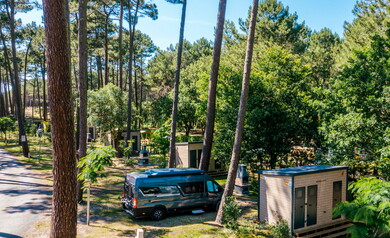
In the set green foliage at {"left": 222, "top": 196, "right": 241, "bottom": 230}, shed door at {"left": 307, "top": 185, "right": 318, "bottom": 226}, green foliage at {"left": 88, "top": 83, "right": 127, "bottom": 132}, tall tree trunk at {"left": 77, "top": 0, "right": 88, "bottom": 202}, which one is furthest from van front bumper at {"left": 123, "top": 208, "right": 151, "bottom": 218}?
green foliage at {"left": 88, "top": 83, "right": 127, "bottom": 132}

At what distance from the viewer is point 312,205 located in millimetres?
11336

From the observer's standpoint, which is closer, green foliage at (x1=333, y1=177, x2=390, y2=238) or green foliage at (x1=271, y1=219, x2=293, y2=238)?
green foliage at (x1=333, y1=177, x2=390, y2=238)

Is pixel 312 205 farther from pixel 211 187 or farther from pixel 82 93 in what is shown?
pixel 82 93

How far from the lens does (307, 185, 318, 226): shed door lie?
11.2 metres

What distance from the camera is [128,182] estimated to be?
12.8m

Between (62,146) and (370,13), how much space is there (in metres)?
29.7

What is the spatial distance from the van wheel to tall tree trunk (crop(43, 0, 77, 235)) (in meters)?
5.48

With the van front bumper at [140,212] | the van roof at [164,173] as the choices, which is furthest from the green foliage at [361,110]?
the van front bumper at [140,212]

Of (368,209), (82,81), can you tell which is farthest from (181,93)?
(368,209)

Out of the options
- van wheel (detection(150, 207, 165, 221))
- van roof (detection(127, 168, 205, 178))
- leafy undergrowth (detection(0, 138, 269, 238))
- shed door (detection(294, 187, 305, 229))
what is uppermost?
van roof (detection(127, 168, 205, 178))

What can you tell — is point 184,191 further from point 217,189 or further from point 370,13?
point 370,13

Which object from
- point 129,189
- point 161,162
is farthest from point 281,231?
point 161,162

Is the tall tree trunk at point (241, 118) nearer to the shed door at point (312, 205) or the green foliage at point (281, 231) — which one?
the green foliage at point (281, 231)

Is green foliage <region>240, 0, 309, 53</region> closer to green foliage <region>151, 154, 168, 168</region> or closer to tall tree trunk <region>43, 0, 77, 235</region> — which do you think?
green foliage <region>151, 154, 168, 168</region>
